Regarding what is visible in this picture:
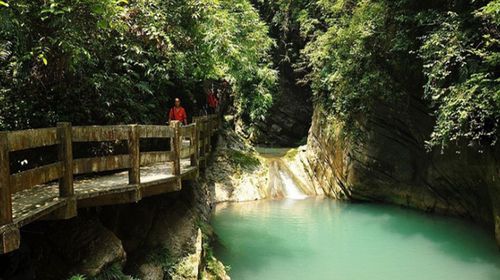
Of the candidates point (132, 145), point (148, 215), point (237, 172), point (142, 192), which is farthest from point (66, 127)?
point (237, 172)

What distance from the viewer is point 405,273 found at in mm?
9453

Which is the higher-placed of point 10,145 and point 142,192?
point 10,145

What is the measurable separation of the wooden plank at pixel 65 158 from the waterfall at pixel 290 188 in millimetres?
12361

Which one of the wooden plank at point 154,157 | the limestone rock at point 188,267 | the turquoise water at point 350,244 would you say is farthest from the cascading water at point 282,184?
the wooden plank at point 154,157

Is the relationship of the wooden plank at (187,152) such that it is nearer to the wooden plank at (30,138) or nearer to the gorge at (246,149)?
the gorge at (246,149)

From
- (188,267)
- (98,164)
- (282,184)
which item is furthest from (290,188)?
(98,164)

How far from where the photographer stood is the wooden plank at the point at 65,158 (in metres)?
5.25

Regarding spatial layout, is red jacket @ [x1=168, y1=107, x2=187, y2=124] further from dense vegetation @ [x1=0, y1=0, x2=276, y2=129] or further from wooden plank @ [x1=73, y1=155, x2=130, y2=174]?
wooden plank @ [x1=73, y1=155, x2=130, y2=174]

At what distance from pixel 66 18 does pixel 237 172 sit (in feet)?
37.6

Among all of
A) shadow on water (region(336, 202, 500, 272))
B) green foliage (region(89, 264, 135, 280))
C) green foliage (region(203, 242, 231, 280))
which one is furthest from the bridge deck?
shadow on water (region(336, 202, 500, 272))

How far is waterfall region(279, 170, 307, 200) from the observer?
1705cm

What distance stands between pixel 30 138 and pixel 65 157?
2.20 ft

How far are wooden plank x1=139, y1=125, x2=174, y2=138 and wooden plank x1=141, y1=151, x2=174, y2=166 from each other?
0.30 metres

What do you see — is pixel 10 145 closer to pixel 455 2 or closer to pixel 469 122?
pixel 469 122
